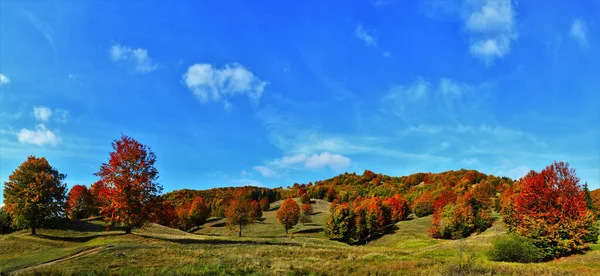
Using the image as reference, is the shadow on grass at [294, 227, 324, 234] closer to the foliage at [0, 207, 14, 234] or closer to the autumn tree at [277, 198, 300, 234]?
the autumn tree at [277, 198, 300, 234]

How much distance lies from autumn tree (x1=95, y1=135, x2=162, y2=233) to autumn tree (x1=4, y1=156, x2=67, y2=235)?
12.0m

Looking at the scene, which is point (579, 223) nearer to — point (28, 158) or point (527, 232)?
point (527, 232)

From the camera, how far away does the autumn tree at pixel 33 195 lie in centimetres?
4875

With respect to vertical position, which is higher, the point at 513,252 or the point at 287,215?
the point at 287,215

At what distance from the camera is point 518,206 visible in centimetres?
4581

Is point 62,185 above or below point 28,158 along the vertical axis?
below

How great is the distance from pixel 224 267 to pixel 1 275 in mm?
13307

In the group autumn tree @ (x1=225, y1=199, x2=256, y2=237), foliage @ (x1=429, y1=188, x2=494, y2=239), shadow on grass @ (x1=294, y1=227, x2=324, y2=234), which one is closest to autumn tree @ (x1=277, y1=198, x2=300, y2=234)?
shadow on grass @ (x1=294, y1=227, x2=324, y2=234)

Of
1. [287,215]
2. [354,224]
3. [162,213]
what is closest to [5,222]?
[162,213]

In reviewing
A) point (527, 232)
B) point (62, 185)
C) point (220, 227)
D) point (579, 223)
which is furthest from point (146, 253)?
point (220, 227)

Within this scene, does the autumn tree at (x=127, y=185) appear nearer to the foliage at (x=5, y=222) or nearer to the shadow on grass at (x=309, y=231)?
the foliage at (x=5, y=222)

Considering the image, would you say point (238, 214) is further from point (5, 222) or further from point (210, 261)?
point (210, 261)

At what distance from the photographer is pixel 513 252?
40.6 m

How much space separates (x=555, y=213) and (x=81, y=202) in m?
99.5
